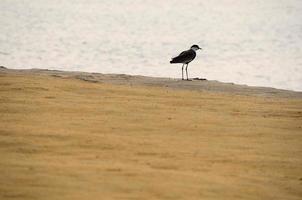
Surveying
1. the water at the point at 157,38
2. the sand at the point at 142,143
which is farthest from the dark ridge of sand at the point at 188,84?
the water at the point at 157,38

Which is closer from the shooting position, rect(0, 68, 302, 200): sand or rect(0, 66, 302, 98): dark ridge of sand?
rect(0, 68, 302, 200): sand

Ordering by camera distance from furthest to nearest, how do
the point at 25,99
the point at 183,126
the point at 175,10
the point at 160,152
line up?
the point at 175,10, the point at 25,99, the point at 183,126, the point at 160,152

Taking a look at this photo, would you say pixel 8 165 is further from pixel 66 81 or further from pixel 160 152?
pixel 66 81

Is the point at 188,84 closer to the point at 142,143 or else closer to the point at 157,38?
the point at 142,143

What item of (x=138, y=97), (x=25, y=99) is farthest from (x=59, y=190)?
(x=138, y=97)

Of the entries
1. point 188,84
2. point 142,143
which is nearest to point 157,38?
point 188,84

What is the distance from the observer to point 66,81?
41.0 feet

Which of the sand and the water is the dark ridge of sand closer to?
the sand

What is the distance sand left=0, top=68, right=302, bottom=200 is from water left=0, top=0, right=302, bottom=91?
29.6 ft

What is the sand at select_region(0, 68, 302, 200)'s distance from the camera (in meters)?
6.81

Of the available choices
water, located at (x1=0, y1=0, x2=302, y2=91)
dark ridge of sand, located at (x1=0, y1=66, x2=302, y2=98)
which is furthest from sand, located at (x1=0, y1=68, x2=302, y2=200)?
water, located at (x1=0, y1=0, x2=302, y2=91)

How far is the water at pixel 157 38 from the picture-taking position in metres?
23.4

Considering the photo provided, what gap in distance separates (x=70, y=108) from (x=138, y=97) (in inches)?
66.6

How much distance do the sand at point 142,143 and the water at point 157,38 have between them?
29.6ft
